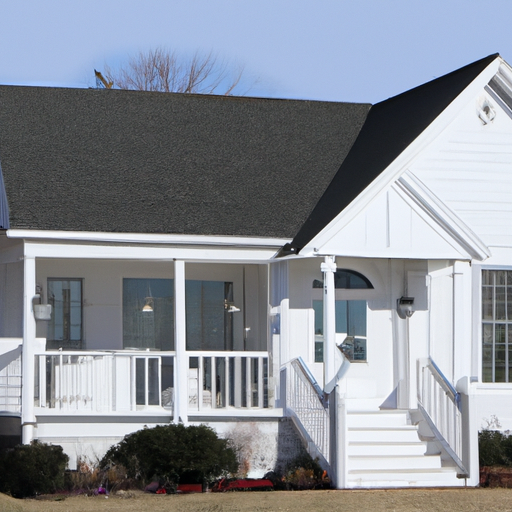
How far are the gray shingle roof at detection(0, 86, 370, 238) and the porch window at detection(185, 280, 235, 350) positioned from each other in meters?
2.04

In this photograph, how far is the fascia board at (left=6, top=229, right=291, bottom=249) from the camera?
13.5 m

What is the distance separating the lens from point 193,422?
13883 millimetres

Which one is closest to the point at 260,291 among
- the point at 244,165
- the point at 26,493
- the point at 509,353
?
the point at 244,165

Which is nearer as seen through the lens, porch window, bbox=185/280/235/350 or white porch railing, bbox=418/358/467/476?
white porch railing, bbox=418/358/467/476

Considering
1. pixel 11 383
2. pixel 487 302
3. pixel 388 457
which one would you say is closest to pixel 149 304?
pixel 11 383

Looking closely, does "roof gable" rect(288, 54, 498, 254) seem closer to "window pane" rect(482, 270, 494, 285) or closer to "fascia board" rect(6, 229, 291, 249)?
"fascia board" rect(6, 229, 291, 249)

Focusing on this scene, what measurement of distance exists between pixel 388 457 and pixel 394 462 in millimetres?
110

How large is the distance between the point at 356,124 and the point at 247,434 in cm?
634

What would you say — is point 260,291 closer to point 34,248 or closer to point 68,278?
point 68,278

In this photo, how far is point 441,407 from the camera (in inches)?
523

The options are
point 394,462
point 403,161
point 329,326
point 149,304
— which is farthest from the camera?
point 149,304

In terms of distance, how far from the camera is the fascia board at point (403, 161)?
43.7 feet

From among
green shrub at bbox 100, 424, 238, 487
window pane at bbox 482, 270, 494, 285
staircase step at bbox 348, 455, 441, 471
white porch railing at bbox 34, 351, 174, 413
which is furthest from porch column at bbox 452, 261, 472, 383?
white porch railing at bbox 34, 351, 174, 413

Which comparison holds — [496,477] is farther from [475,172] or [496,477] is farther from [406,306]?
[475,172]
